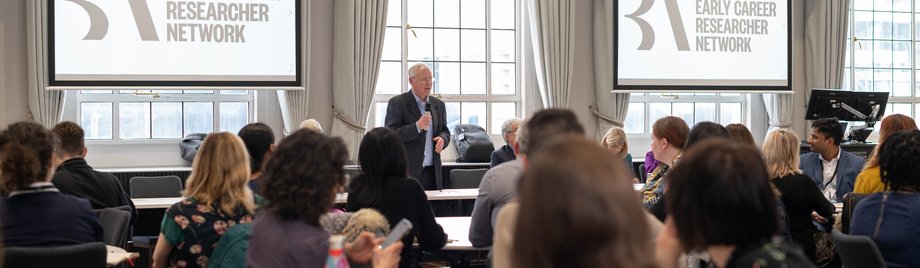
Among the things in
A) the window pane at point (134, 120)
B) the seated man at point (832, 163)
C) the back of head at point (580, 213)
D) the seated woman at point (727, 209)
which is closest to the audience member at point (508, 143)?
the seated man at point (832, 163)

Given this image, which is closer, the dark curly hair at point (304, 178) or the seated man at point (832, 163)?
the dark curly hair at point (304, 178)

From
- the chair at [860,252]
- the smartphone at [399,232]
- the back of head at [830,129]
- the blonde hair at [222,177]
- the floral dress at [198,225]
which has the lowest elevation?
the chair at [860,252]

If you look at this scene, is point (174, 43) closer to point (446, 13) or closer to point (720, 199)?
point (446, 13)

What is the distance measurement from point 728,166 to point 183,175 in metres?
6.64


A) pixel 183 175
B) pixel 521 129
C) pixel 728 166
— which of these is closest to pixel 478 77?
pixel 183 175

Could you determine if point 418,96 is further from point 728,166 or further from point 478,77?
point 728,166

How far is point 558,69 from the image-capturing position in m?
8.96

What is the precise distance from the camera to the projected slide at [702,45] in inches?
363

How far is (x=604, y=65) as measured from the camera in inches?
360

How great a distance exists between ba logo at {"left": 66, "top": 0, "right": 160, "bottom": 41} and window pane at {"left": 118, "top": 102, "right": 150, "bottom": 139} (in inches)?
28.9

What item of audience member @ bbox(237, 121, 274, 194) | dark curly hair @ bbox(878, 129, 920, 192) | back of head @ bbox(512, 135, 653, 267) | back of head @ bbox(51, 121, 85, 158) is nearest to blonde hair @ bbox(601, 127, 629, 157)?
audience member @ bbox(237, 121, 274, 194)

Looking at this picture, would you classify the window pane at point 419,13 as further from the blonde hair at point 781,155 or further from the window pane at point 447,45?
the blonde hair at point 781,155

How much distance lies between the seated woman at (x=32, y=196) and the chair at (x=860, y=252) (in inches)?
110

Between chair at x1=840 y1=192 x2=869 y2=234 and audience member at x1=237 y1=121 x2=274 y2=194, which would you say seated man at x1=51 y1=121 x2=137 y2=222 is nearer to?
audience member at x1=237 y1=121 x2=274 y2=194
